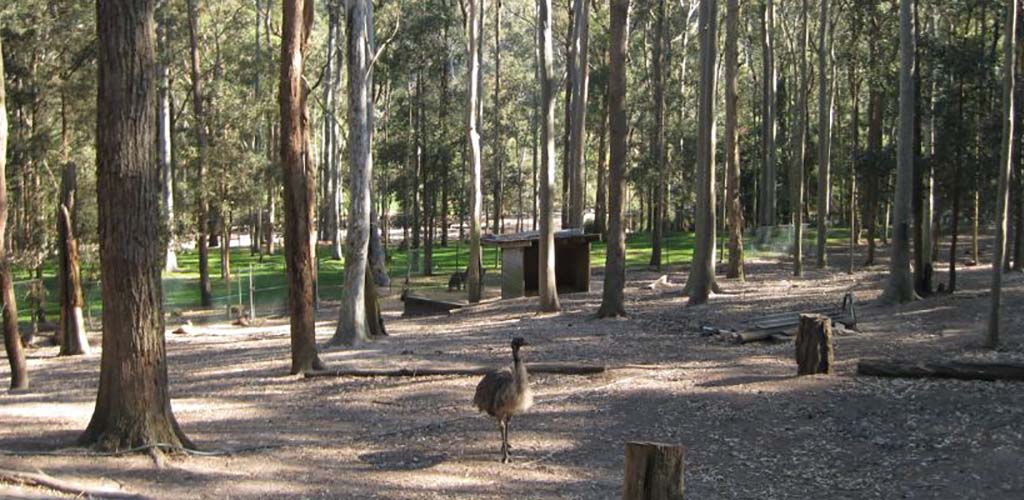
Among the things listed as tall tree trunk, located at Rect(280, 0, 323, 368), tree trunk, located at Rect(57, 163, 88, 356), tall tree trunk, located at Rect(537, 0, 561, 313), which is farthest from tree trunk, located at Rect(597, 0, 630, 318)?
tree trunk, located at Rect(57, 163, 88, 356)

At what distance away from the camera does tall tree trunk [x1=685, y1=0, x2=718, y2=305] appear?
2275 centimetres

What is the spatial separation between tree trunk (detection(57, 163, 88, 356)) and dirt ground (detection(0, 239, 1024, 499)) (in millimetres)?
2104

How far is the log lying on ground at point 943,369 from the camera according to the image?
11664 millimetres

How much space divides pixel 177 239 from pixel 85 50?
682cm

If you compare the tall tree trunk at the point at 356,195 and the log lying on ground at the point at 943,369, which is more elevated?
the tall tree trunk at the point at 356,195

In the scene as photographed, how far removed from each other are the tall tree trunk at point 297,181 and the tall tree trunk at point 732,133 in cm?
1314

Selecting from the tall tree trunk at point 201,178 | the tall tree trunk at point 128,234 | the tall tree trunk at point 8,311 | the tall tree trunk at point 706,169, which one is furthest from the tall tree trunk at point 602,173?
the tall tree trunk at point 128,234

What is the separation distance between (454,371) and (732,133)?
14387 mm

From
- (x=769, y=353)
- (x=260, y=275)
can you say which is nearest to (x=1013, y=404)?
(x=769, y=353)

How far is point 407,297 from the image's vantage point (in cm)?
2812

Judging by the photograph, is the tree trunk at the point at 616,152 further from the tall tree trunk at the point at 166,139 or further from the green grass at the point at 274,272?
the tall tree trunk at the point at 166,139

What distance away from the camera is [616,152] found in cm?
2080

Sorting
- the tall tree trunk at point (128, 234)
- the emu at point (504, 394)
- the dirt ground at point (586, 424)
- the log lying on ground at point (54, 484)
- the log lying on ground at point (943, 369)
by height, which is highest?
the tall tree trunk at point (128, 234)

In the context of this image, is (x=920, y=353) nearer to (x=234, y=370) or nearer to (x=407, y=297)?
(x=234, y=370)
